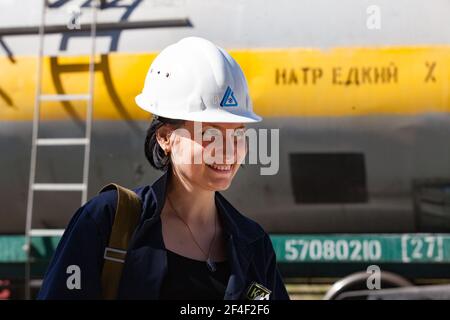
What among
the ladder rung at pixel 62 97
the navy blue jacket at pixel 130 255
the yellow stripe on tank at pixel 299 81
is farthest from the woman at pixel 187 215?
the ladder rung at pixel 62 97

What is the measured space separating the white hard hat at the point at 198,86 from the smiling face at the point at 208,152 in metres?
0.03

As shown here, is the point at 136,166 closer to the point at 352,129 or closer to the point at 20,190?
the point at 20,190

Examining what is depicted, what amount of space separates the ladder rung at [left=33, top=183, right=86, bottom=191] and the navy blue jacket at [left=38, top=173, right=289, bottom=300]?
2.05 m

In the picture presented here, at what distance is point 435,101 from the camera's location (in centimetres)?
332

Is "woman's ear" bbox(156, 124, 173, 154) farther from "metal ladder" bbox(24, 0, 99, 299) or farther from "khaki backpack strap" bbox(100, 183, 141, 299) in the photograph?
"metal ladder" bbox(24, 0, 99, 299)

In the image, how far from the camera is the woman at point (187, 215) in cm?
131

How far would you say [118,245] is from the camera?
132 cm

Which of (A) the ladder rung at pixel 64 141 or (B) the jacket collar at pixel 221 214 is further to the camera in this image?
(A) the ladder rung at pixel 64 141

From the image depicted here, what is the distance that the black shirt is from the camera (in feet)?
4.51

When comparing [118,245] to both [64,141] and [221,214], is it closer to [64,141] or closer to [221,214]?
[221,214]

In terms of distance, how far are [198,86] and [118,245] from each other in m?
0.45

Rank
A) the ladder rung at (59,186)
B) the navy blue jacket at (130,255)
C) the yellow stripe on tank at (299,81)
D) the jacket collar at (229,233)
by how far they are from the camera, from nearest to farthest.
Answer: the navy blue jacket at (130,255)
the jacket collar at (229,233)
the yellow stripe on tank at (299,81)
the ladder rung at (59,186)

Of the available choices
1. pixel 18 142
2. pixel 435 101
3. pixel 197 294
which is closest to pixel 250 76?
pixel 435 101

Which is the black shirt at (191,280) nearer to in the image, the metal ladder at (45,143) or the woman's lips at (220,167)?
the woman's lips at (220,167)
